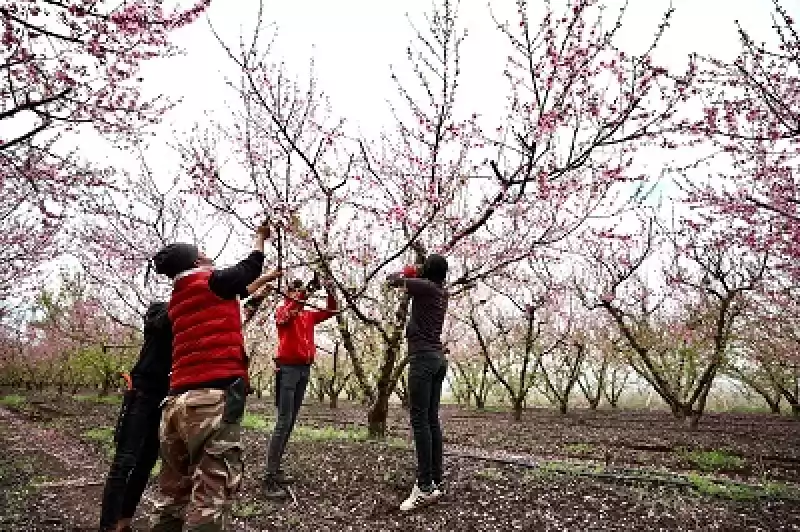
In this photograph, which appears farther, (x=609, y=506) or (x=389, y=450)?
(x=389, y=450)

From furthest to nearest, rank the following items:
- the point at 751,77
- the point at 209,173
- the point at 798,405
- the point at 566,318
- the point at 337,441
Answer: the point at 566,318, the point at 798,405, the point at 337,441, the point at 209,173, the point at 751,77

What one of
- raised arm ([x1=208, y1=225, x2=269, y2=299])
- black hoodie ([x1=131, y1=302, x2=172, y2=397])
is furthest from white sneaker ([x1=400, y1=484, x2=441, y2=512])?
raised arm ([x1=208, y1=225, x2=269, y2=299])

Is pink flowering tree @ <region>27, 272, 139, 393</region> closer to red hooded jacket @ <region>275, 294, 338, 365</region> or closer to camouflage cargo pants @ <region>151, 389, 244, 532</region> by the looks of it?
red hooded jacket @ <region>275, 294, 338, 365</region>

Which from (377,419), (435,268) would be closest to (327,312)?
(435,268)

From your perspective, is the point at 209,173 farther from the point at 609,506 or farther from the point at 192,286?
the point at 609,506

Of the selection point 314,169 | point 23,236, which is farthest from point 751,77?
point 23,236

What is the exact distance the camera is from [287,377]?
5043 millimetres

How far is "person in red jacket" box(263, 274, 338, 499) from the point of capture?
4.88m

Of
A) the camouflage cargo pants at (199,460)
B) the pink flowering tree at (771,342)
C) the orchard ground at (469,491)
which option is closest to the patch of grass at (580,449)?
the orchard ground at (469,491)

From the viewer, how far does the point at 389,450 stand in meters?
6.50

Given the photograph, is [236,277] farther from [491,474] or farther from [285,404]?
[491,474]

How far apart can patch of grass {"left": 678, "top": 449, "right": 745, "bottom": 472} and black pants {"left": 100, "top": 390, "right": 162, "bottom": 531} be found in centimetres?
652

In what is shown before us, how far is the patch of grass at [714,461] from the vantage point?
22.7 ft

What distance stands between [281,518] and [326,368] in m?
23.2
